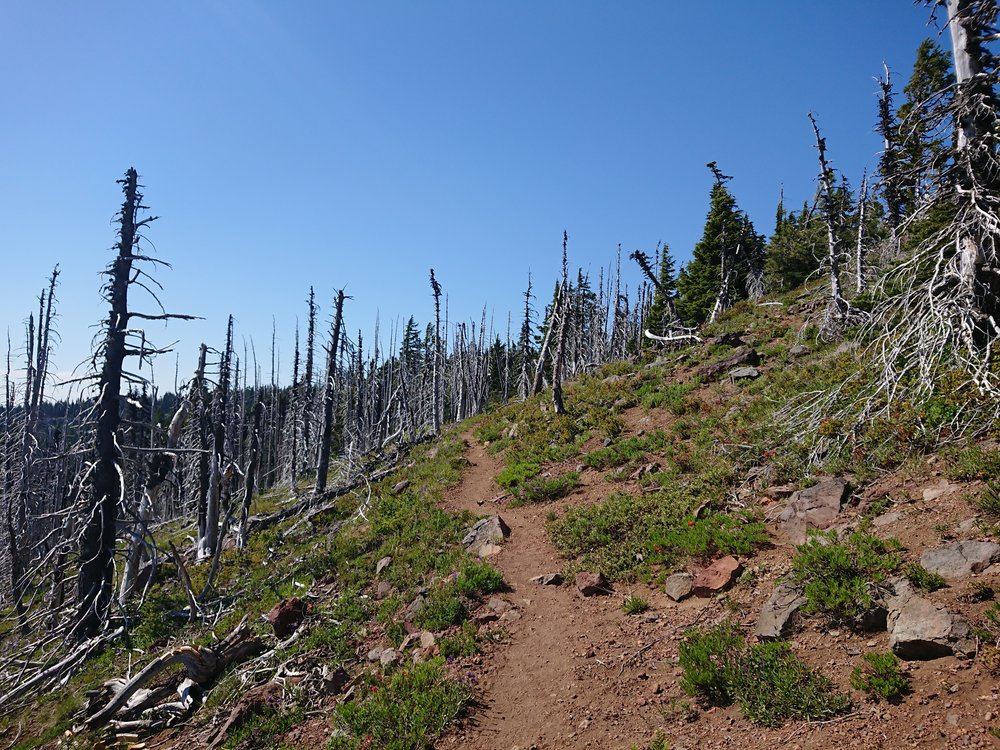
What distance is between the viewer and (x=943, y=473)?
721cm

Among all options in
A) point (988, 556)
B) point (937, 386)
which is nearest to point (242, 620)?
point (988, 556)

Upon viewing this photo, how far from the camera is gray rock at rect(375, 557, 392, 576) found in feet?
39.6

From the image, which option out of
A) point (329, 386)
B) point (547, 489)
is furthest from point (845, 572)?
point (329, 386)

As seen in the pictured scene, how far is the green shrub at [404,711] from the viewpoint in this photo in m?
6.47

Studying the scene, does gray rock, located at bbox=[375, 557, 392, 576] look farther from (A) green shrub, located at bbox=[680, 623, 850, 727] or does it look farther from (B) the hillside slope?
(A) green shrub, located at bbox=[680, 623, 850, 727]

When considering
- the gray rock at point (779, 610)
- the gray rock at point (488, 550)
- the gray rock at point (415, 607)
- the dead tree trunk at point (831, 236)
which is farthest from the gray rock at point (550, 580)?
the dead tree trunk at point (831, 236)

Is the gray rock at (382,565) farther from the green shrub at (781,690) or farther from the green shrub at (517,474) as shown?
the green shrub at (781,690)

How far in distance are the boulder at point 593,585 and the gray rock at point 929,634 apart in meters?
4.48

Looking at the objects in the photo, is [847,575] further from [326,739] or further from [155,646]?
[155,646]

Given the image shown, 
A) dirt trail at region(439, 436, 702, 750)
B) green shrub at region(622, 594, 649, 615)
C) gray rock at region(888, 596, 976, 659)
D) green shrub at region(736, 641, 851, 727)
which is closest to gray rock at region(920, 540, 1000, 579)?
gray rock at region(888, 596, 976, 659)

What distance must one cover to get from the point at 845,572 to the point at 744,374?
38.6 ft

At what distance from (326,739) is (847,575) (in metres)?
7.50

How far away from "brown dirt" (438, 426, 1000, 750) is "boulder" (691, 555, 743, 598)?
0.72 feet

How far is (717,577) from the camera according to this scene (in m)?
7.73
